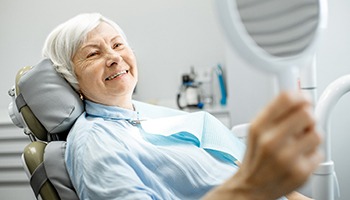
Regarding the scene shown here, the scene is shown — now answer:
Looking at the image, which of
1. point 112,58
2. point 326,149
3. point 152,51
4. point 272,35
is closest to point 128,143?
point 112,58

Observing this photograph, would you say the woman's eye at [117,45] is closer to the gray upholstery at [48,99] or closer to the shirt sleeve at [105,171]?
the gray upholstery at [48,99]

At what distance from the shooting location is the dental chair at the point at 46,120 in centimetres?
138

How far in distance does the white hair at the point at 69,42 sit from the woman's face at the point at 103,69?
0.06ft

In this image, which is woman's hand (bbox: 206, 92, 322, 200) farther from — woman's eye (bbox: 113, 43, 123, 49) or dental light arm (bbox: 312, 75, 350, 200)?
woman's eye (bbox: 113, 43, 123, 49)

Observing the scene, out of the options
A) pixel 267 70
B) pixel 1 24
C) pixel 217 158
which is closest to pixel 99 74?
pixel 217 158

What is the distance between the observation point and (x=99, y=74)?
1.50 metres

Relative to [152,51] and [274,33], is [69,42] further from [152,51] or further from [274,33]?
[152,51]

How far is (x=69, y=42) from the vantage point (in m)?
1.53

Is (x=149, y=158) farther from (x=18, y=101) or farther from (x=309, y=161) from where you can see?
(x=309, y=161)

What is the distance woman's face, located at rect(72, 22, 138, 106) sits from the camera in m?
1.51

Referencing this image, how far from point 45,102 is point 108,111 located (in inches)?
8.9

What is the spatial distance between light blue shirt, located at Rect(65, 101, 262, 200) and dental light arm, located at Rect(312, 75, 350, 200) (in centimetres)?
28

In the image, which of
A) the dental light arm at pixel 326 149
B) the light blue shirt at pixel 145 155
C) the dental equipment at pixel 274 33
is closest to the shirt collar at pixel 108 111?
the light blue shirt at pixel 145 155

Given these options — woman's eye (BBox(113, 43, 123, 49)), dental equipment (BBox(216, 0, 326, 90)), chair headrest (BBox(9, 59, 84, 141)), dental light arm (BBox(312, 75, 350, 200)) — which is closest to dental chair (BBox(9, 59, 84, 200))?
chair headrest (BBox(9, 59, 84, 141))
